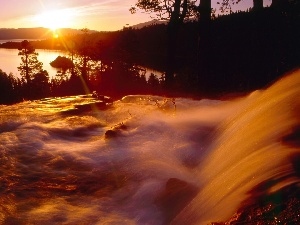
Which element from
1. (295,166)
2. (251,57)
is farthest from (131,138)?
(251,57)

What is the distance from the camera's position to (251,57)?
15766 mm

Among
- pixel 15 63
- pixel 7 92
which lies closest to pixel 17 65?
pixel 15 63

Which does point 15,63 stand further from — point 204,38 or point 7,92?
point 204,38

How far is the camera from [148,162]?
17.2 feet

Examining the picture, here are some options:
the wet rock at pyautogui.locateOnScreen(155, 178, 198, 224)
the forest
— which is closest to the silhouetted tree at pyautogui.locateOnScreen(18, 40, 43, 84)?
the forest

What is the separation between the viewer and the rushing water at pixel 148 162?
3.12 metres

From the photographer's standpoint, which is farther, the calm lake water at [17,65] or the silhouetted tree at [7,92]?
the calm lake water at [17,65]

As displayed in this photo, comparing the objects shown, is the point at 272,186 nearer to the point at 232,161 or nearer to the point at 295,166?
the point at 295,166

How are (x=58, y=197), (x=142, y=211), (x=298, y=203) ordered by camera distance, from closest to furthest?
(x=298, y=203)
(x=142, y=211)
(x=58, y=197)

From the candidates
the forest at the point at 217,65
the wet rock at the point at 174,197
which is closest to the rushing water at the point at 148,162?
the wet rock at the point at 174,197

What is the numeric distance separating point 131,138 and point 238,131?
214 cm

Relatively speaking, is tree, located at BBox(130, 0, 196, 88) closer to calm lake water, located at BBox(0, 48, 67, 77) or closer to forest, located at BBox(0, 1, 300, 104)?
forest, located at BBox(0, 1, 300, 104)

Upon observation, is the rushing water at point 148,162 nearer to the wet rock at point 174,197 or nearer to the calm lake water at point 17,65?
the wet rock at point 174,197

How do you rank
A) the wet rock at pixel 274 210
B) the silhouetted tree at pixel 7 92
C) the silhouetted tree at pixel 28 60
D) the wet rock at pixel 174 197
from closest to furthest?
the wet rock at pixel 274 210 → the wet rock at pixel 174 197 → the silhouetted tree at pixel 7 92 → the silhouetted tree at pixel 28 60
